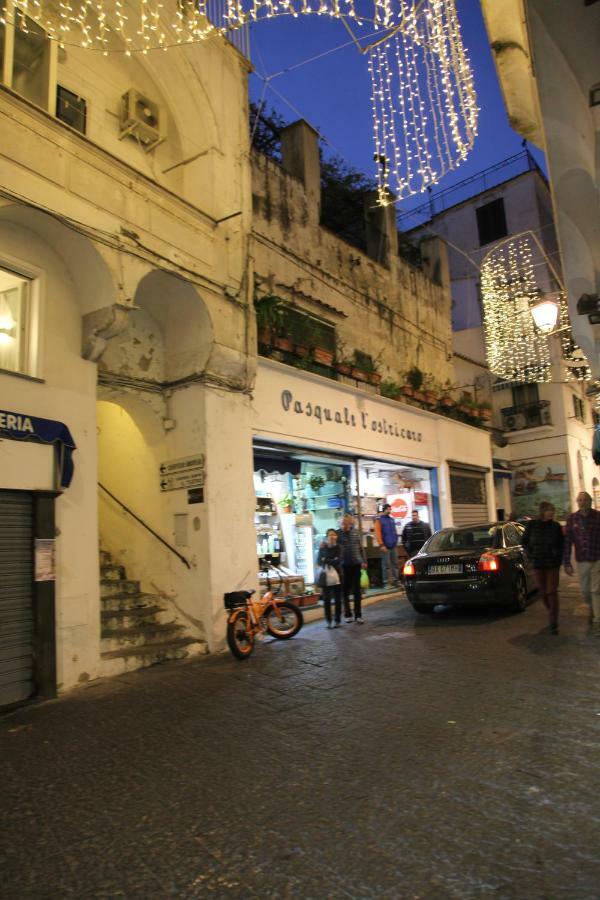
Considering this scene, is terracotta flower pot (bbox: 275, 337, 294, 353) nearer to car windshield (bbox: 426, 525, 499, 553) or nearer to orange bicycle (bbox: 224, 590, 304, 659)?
car windshield (bbox: 426, 525, 499, 553)

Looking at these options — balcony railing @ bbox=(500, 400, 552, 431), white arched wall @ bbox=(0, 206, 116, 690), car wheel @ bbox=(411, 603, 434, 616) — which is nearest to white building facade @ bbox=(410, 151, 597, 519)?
balcony railing @ bbox=(500, 400, 552, 431)

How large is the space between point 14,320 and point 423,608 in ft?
25.7

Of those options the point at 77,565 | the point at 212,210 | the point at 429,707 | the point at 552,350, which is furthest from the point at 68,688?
the point at 552,350

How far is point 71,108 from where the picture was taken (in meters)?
8.31

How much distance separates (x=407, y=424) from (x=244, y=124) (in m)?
8.40

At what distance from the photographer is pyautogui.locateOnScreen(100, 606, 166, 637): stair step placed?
26.7ft

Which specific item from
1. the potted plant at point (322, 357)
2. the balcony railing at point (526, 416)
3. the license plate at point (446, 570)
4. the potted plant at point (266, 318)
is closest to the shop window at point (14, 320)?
the potted plant at point (266, 318)

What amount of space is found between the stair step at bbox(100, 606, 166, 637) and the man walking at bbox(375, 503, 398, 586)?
6179 millimetres

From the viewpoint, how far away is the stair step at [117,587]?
889 cm

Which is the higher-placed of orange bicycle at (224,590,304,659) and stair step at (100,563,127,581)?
stair step at (100,563,127,581)

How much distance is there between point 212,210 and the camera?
31.7ft

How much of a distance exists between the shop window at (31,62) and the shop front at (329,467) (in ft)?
17.6

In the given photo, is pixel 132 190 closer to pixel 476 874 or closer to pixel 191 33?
pixel 191 33

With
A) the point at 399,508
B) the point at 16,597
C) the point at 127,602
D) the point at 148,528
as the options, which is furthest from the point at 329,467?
the point at 16,597
